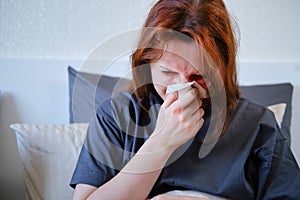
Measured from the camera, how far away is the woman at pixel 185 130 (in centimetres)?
67

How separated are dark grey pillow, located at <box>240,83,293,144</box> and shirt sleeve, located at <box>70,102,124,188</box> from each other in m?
0.58

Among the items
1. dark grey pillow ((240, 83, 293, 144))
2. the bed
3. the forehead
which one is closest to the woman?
the forehead

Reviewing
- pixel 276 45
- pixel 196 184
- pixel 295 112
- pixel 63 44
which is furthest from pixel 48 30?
pixel 295 112

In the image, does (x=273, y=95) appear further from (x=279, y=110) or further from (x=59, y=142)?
(x=59, y=142)

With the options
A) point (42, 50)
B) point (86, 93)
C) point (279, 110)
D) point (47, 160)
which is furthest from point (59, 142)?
point (279, 110)

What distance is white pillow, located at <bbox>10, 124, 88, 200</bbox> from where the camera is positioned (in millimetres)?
906

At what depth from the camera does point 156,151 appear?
0.68 meters

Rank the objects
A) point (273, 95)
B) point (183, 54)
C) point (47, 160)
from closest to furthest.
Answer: point (183, 54) < point (47, 160) < point (273, 95)

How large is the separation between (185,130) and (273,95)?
24.8 inches

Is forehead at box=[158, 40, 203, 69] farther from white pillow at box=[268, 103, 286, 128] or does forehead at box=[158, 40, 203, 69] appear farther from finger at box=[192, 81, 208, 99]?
white pillow at box=[268, 103, 286, 128]

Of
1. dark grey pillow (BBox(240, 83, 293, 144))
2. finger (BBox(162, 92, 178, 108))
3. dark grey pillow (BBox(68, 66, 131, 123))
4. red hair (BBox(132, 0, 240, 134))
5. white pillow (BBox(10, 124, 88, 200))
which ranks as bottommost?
white pillow (BBox(10, 124, 88, 200))

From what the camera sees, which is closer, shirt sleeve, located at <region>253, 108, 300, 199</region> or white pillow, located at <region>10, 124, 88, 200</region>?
shirt sleeve, located at <region>253, 108, 300, 199</region>

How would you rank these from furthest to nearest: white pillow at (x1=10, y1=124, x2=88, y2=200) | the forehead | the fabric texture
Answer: the fabric texture, white pillow at (x1=10, y1=124, x2=88, y2=200), the forehead

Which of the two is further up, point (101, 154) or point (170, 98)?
point (170, 98)
